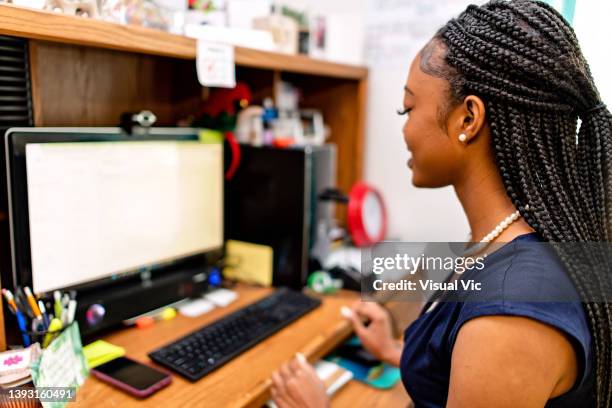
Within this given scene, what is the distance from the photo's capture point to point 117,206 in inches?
45.6

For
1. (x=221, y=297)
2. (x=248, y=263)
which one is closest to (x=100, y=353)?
(x=221, y=297)

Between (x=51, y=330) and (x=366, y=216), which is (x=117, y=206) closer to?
(x=51, y=330)

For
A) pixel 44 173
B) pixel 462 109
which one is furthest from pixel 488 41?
pixel 44 173

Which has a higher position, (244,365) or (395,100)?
(395,100)

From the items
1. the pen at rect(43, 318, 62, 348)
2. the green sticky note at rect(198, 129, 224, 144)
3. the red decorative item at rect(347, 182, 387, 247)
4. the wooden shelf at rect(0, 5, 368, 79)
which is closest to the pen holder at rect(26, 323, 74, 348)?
the pen at rect(43, 318, 62, 348)

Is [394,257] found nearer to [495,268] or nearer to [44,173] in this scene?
[495,268]

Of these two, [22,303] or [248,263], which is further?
[248,263]

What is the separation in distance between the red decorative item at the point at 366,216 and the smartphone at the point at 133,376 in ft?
2.64

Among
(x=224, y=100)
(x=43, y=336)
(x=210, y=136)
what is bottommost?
(x=43, y=336)

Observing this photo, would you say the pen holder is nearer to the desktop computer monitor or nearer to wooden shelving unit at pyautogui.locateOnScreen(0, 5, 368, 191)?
the desktop computer monitor

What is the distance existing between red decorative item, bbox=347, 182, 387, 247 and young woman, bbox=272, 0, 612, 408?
2.22ft

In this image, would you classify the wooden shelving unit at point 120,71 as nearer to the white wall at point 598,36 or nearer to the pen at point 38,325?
the pen at point 38,325

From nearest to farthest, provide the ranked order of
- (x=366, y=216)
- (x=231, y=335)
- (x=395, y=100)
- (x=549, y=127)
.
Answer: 1. (x=549, y=127)
2. (x=231, y=335)
3. (x=366, y=216)
4. (x=395, y=100)

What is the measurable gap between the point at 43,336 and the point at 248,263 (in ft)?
Result: 2.22
